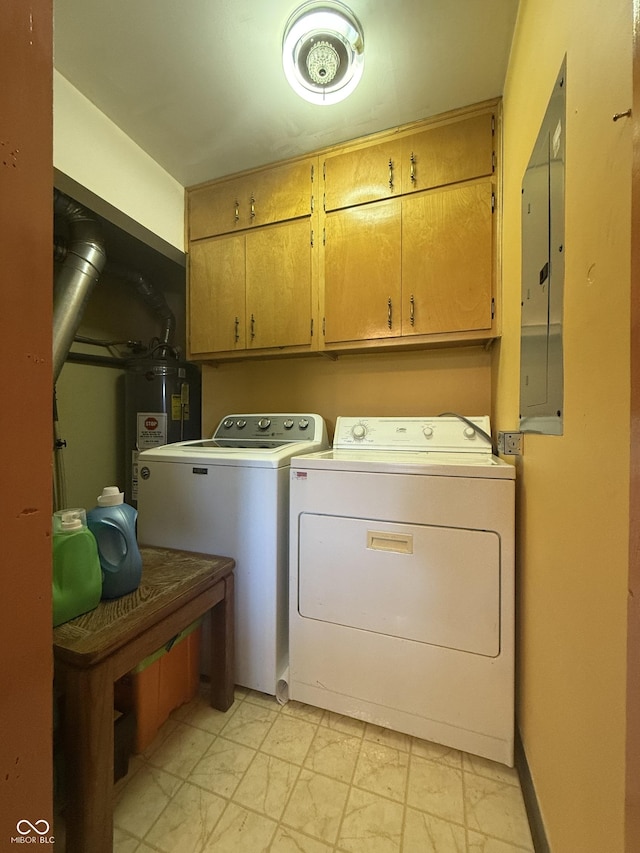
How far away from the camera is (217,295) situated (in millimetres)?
1939

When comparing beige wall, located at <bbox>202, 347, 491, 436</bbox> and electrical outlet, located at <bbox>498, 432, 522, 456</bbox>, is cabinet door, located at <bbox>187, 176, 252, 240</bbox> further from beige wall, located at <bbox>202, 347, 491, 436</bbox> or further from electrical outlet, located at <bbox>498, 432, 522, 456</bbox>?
electrical outlet, located at <bbox>498, 432, 522, 456</bbox>

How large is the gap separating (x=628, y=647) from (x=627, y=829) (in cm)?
23

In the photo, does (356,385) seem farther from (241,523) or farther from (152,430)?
(152,430)

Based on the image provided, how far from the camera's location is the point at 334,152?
65.7 inches

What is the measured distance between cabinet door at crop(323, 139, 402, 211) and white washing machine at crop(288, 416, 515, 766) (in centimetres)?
132

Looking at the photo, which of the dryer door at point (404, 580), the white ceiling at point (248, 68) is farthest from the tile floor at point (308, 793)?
the white ceiling at point (248, 68)

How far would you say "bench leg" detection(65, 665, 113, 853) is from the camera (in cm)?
74

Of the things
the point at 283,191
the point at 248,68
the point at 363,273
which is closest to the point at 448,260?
the point at 363,273

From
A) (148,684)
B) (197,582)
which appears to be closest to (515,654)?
(197,582)

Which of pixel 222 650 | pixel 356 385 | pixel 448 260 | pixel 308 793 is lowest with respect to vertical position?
pixel 308 793

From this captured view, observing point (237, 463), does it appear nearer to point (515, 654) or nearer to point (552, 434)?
point (552, 434)

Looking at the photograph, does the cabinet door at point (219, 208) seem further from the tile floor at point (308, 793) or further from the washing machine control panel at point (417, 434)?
the tile floor at point (308, 793)

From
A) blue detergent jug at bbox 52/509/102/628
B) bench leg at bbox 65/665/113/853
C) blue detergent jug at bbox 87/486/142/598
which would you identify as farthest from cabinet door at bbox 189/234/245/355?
bench leg at bbox 65/665/113/853

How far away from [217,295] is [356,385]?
0.97m
